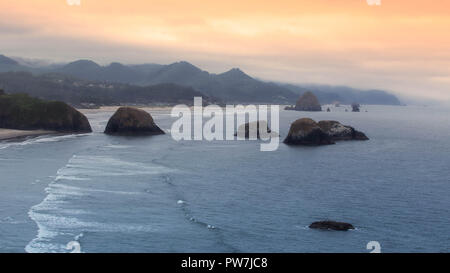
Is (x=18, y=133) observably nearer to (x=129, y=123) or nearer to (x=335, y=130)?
(x=129, y=123)

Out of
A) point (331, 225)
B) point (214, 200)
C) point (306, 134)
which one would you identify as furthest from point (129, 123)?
point (331, 225)

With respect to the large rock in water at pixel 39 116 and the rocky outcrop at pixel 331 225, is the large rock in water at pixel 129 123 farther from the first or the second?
the rocky outcrop at pixel 331 225

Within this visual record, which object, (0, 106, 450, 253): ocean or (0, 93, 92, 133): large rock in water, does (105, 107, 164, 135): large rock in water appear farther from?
(0, 106, 450, 253): ocean

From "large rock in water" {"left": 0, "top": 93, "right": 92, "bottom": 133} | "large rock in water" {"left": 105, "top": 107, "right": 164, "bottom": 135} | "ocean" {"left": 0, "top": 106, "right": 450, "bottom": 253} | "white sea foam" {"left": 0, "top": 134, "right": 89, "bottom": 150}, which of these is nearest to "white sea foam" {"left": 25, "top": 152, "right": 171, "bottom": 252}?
"ocean" {"left": 0, "top": 106, "right": 450, "bottom": 253}

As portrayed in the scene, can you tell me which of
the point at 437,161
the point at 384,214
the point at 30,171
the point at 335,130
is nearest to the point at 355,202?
the point at 384,214

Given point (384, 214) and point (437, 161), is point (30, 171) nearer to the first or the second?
point (384, 214)

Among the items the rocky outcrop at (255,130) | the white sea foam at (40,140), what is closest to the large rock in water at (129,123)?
the white sea foam at (40,140)
